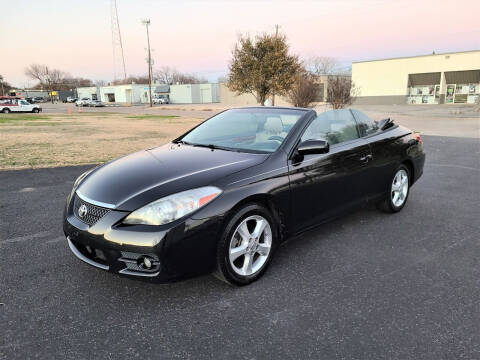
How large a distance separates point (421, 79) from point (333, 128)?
44.2 metres

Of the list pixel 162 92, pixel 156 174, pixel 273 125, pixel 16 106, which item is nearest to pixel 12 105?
pixel 16 106

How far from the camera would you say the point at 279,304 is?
114 inches

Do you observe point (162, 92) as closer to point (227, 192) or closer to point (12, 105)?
point (12, 105)

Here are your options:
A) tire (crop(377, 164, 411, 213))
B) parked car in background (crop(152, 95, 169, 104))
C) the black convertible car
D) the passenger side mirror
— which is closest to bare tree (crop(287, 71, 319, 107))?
tire (crop(377, 164, 411, 213))

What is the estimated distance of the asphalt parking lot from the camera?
2.41 meters

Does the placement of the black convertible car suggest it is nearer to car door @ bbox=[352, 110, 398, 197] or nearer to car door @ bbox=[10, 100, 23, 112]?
car door @ bbox=[352, 110, 398, 197]

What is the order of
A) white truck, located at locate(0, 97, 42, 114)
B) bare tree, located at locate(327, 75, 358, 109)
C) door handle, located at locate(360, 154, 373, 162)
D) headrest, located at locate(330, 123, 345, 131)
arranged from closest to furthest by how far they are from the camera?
headrest, located at locate(330, 123, 345, 131)
door handle, located at locate(360, 154, 373, 162)
bare tree, located at locate(327, 75, 358, 109)
white truck, located at locate(0, 97, 42, 114)

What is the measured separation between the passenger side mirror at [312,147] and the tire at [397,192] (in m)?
1.77

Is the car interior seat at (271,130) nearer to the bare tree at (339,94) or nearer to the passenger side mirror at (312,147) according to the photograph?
the passenger side mirror at (312,147)

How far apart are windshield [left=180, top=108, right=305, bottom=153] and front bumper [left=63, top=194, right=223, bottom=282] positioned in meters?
1.18

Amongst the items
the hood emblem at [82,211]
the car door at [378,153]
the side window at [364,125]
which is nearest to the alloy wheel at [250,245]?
the hood emblem at [82,211]

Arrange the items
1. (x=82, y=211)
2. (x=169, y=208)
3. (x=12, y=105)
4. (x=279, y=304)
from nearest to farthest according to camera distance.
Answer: (x=169, y=208) < (x=279, y=304) < (x=82, y=211) < (x=12, y=105)

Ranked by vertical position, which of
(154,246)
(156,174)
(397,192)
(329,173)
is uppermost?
(156,174)

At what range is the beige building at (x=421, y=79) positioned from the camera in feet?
128
